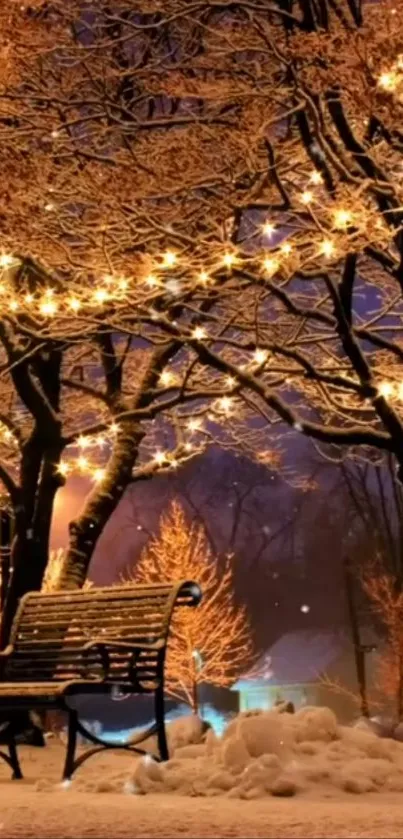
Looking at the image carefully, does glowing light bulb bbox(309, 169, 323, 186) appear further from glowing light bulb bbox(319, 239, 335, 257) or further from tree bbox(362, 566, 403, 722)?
tree bbox(362, 566, 403, 722)

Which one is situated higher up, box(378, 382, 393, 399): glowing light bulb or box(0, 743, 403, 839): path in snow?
box(378, 382, 393, 399): glowing light bulb

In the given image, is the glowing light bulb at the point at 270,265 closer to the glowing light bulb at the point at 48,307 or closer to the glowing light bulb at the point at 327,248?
the glowing light bulb at the point at 327,248

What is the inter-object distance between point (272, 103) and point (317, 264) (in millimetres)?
1308

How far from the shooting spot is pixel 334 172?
896 centimetres

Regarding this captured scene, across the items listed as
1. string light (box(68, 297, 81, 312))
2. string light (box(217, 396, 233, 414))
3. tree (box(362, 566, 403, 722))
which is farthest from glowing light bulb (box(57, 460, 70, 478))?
tree (box(362, 566, 403, 722))

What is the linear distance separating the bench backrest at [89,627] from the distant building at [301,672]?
113 ft

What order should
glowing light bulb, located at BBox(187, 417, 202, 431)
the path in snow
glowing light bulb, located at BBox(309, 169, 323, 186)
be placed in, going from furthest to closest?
glowing light bulb, located at BBox(187, 417, 202, 431) → glowing light bulb, located at BBox(309, 169, 323, 186) → the path in snow

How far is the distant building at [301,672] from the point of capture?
42875 mm

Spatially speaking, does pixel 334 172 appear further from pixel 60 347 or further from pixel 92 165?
pixel 60 347

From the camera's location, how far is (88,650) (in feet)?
24.0

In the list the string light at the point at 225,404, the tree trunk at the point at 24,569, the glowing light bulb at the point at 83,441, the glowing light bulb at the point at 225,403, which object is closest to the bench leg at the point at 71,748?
the tree trunk at the point at 24,569

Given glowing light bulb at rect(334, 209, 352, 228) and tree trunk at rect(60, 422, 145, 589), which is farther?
tree trunk at rect(60, 422, 145, 589)

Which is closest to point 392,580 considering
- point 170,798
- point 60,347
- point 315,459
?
point 315,459

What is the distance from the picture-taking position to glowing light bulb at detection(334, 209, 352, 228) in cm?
829
